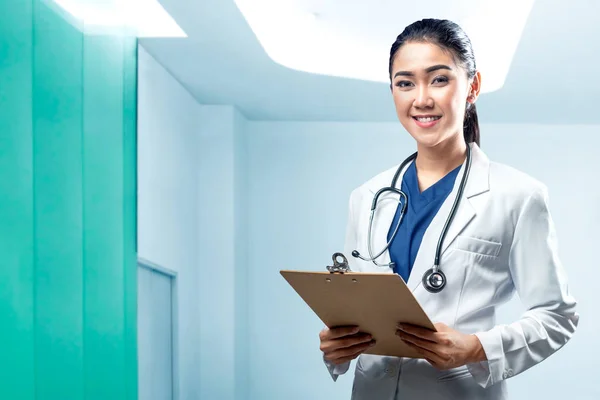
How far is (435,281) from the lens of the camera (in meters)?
1.48

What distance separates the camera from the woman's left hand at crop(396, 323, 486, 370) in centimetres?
139

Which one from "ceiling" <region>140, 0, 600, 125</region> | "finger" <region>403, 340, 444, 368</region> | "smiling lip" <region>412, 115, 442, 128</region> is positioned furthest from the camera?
"ceiling" <region>140, 0, 600, 125</region>

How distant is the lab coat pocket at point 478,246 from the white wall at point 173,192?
3297mm

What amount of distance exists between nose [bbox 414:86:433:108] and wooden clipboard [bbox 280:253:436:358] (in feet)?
1.20

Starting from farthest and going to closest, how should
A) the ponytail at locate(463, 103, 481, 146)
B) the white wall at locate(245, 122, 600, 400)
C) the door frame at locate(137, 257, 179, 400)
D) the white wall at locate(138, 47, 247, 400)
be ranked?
the white wall at locate(245, 122, 600, 400)
the white wall at locate(138, 47, 247, 400)
the door frame at locate(137, 257, 179, 400)
the ponytail at locate(463, 103, 481, 146)

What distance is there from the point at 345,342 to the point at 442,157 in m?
0.40

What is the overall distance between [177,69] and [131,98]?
88.9 inches

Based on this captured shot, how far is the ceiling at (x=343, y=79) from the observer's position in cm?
438

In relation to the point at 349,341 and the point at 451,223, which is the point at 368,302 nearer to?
the point at 349,341

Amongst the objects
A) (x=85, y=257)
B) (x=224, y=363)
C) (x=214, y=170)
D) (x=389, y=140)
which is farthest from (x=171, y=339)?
(x=85, y=257)

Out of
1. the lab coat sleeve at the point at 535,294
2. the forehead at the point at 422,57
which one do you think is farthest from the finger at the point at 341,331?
the forehead at the point at 422,57

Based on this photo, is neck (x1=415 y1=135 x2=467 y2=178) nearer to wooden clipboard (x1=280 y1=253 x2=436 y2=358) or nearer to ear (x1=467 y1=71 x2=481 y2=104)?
ear (x1=467 y1=71 x2=481 y2=104)

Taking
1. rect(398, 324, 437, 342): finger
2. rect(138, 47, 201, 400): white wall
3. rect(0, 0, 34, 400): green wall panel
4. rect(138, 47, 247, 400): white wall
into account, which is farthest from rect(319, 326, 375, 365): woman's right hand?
rect(138, 47, 247, 400): white wall

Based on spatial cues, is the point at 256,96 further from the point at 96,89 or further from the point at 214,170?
the point at 96,89
